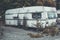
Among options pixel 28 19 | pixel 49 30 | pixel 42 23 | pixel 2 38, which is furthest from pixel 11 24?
pixel 2 38

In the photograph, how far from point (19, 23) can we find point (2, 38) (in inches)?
236

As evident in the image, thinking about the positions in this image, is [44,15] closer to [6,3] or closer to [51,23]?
[51,23]

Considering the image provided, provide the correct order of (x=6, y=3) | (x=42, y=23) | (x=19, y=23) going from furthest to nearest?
(x=6, y=3), (x=19, y=23), (x=42, y=23)

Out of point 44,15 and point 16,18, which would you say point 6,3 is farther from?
point 44,15

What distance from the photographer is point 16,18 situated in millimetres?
20875

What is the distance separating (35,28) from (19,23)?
6.86 ft

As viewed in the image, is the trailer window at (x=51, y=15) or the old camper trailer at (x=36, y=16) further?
the trailer window at (x=51, y=15)

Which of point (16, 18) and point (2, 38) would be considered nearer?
point (2, 38)

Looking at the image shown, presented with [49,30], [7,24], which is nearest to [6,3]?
[7,24]

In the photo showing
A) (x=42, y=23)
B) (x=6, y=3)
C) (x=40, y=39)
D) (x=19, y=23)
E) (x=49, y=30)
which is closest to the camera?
(x=40, y=39)

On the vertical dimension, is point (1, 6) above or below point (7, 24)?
above

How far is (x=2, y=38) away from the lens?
14.6 m

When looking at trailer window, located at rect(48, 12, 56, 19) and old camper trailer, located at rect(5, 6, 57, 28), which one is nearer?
old camper trailer, located at rect(5, 6, 57, 28)

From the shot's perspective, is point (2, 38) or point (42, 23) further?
point (42, 23)
